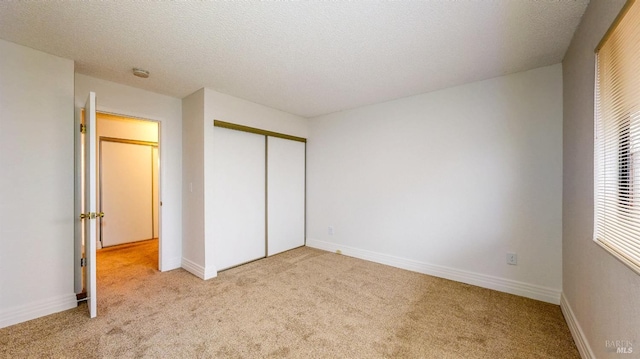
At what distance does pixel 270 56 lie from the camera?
2.21 meters

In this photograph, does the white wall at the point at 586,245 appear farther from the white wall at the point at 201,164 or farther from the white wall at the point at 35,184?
the white wall at the point at 35,184

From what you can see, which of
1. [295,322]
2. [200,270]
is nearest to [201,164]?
[200,270]

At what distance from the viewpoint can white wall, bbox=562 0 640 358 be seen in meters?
1.17

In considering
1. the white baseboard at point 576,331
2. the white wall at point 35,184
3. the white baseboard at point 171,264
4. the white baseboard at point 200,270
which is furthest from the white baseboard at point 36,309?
the white baseboard at point 576,331

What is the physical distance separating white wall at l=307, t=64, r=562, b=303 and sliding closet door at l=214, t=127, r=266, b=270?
119cm

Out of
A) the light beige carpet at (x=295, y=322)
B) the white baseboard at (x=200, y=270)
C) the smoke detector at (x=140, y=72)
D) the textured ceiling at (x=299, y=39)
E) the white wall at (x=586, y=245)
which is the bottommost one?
the light beige carpet at (x=295, y=322)

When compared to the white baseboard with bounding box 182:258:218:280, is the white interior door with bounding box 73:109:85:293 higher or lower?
higher

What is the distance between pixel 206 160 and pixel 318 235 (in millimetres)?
2223

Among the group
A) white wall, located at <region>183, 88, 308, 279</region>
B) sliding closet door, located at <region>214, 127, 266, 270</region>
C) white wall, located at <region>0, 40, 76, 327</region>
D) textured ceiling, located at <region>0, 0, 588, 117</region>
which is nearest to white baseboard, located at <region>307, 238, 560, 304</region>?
sliding closet door, located at <region>214, 127, 266, 270</region>

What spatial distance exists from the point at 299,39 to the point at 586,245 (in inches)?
99.9

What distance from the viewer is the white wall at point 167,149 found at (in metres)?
2.90

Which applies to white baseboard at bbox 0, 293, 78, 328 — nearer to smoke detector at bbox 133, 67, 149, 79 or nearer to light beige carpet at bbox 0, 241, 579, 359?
light beige carpet at bbox 0, 241, 579, 359

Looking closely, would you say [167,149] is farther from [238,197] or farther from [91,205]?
[91,205]

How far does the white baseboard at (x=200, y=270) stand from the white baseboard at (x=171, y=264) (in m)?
0.17
